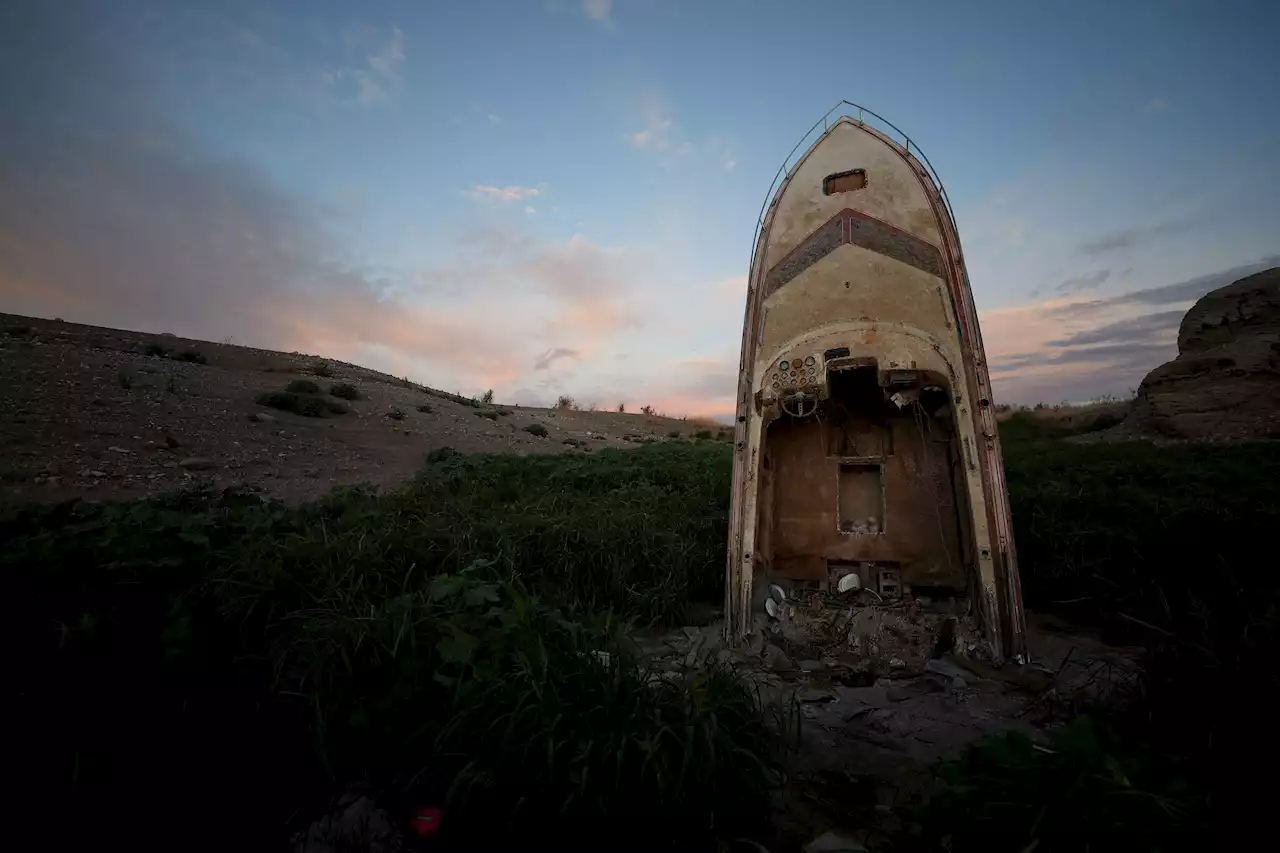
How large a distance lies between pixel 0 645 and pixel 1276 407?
16.1 meters

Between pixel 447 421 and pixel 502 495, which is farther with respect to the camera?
pixel 447 421

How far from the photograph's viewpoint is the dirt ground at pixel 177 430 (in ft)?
22.2

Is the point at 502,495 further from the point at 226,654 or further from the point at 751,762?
the point at 751,762

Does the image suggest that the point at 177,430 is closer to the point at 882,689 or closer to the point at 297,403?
the point at 297,403

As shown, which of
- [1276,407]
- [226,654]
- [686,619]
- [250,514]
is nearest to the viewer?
[226,654]

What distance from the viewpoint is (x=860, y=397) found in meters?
5.32

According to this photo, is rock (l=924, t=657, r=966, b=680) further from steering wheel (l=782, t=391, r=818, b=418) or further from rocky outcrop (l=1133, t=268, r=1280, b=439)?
rocky outcrop (l=1133, t=268, r=1280, b=439)

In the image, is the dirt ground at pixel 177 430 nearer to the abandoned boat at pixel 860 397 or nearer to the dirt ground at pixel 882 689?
the abandoned boat at pixel 860 397

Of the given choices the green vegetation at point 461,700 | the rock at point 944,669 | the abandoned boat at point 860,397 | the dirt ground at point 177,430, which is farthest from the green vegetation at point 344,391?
the rock at point 944,669

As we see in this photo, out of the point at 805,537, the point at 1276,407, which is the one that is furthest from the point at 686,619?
the point at 1276,407

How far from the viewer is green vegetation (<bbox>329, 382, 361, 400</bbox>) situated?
43.1 feet

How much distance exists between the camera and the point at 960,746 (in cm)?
A: 279

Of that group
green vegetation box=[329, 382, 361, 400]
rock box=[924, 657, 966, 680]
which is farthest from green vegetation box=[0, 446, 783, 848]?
green vegetation box=[329, 382, 361, 400]

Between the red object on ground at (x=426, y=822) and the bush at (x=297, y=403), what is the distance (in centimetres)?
1057
